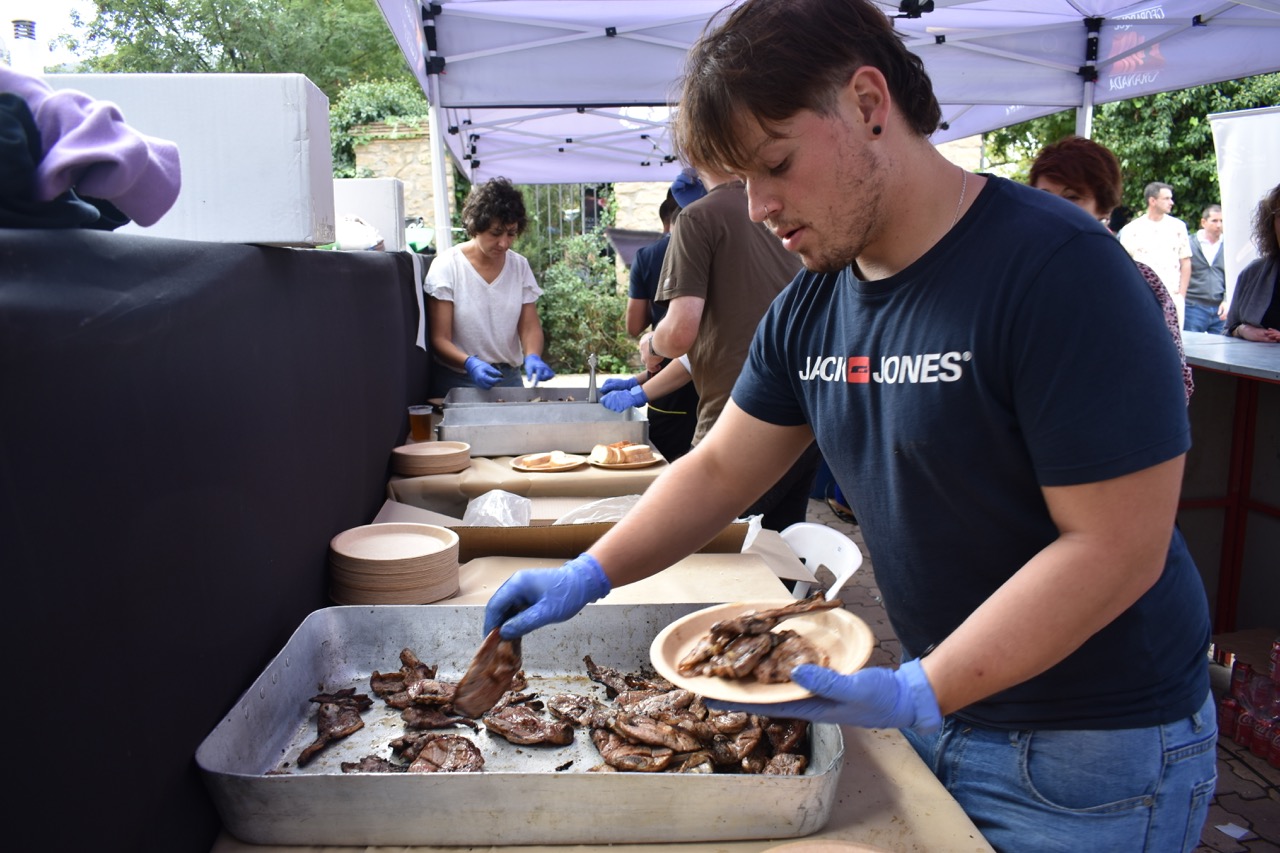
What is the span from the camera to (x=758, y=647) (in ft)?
4.35

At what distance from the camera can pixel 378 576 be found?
223cm

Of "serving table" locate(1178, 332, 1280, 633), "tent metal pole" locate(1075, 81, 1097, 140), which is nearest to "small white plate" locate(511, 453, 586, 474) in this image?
"serving table" locate(1178, 332, 1280, 633)

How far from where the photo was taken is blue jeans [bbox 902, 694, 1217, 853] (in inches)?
50.6

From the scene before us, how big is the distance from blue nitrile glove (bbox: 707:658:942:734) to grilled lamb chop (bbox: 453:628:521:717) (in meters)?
0.59

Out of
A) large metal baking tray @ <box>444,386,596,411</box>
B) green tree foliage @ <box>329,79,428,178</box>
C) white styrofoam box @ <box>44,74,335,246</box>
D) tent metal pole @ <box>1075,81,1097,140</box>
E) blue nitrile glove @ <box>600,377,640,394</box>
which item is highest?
green tree foliage @ <box>329,79,428,178</box>

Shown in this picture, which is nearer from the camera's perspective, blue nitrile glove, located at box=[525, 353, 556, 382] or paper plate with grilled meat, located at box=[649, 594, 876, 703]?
paper plate with grilled meat, located at box=[649, 594, 876, 703]

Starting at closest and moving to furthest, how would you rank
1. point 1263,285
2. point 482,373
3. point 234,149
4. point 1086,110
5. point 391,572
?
point 234,149 < point 391,572 < point 482,373 < point 1263,285 < point 1086,110

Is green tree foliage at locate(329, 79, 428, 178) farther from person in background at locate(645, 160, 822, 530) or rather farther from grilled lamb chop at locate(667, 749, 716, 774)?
grilled lamb chop at locate(667, 749, 716, 774)

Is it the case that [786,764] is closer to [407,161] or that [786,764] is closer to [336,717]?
[336,717]

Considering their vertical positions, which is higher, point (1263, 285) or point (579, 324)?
point (1263, 285)

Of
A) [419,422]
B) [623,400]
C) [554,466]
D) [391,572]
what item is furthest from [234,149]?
[623,400]

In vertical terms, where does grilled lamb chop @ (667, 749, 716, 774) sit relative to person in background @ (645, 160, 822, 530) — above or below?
below

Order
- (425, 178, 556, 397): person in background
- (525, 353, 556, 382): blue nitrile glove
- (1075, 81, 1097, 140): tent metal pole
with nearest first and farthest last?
(425, 178, 556, 397): person in background
(525, 353, 556, 382): blue nitrile glove
(1075, 81, 1097, 140): tent metal pole

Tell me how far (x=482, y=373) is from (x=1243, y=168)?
220 inches
